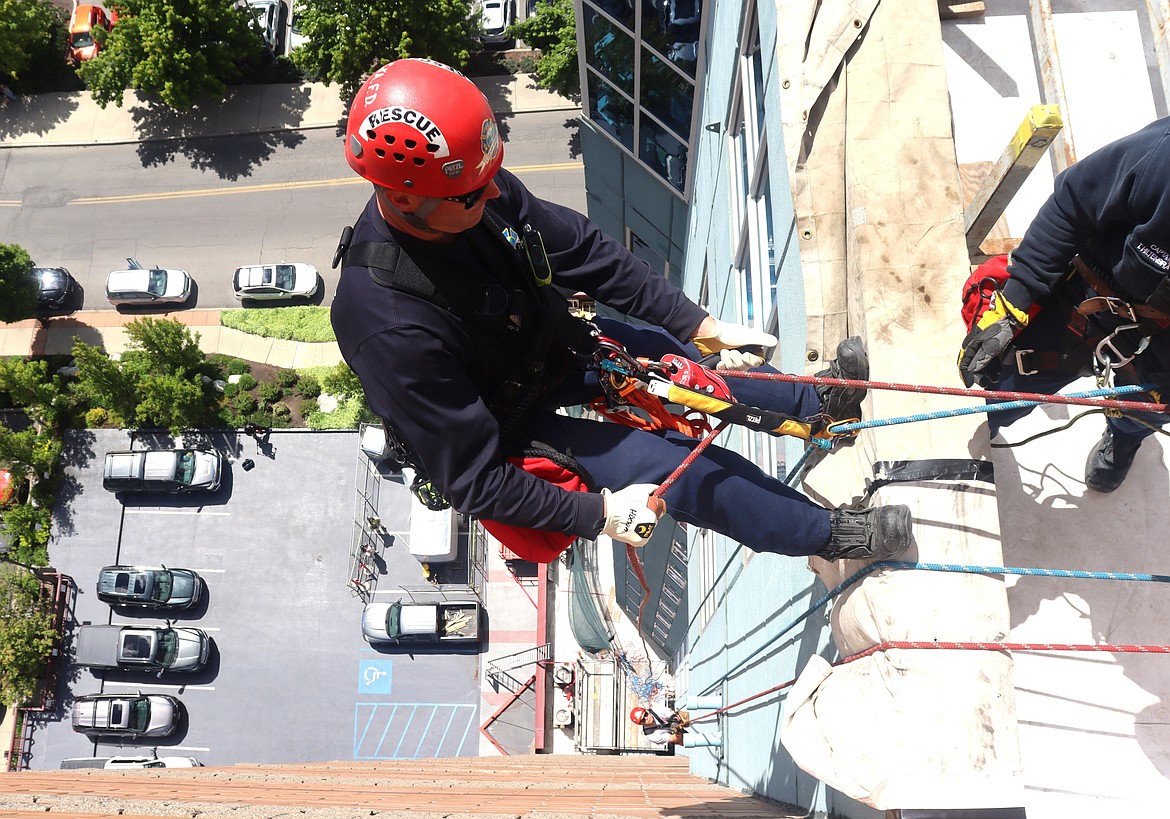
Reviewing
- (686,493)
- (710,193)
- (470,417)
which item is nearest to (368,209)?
(470,417)

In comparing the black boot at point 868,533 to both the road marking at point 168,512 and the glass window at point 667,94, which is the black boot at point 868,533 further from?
the road marking at point 168,512

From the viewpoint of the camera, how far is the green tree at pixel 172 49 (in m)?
17.0

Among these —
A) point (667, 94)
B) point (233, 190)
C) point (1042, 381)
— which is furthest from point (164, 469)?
point (1042, 381)

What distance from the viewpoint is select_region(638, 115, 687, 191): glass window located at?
362 inches

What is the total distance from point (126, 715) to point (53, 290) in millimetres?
9486

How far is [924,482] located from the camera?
2.86m

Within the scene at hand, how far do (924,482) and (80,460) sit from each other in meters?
19.5

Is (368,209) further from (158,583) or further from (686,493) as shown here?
(158,583)

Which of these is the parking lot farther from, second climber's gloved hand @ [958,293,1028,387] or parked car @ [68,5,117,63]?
second climber's gloved hand @ [958,293,1028,387]

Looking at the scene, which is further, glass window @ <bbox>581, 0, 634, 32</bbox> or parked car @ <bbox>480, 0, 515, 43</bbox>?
parked car @ <bbox>480, 0, 515, 43</bbox>

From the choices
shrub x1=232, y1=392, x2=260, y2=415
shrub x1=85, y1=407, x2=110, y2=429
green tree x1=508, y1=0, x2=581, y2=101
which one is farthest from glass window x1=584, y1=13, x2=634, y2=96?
shrub x1=85, y1=407, x2=110, y2=429

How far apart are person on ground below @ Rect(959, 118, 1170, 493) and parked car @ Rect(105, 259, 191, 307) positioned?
18.4m

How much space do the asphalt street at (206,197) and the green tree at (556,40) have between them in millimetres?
1653

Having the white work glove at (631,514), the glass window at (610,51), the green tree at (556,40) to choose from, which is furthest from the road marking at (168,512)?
the white work glove at (631,514)
